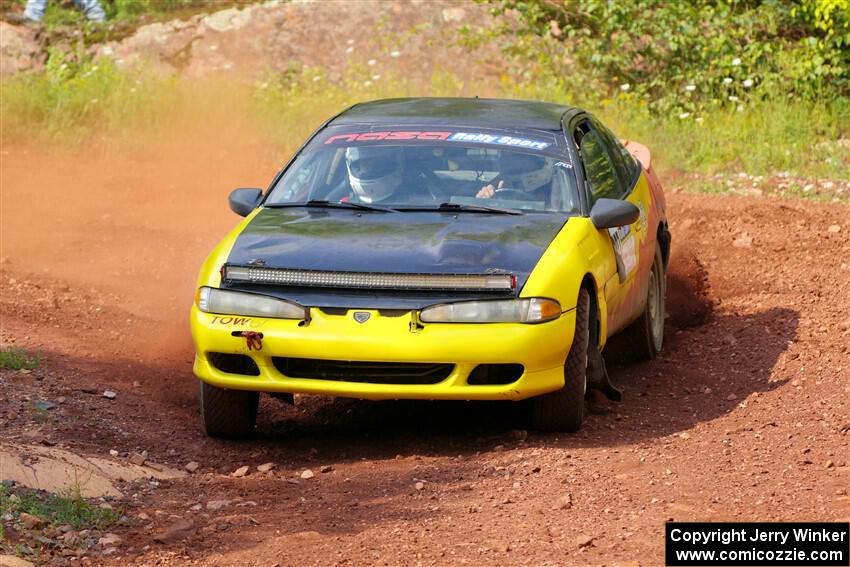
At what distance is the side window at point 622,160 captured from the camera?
846cm

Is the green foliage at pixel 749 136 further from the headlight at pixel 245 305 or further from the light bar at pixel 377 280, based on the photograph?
the headlight at pixel 245 305

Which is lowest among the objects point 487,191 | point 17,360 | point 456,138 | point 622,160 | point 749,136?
point 749,136

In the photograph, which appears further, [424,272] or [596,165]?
[596,165]

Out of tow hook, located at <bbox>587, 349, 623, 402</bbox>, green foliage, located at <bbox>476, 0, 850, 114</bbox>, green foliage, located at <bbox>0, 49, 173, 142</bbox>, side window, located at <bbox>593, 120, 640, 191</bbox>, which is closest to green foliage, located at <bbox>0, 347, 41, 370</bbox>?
tow hook, located at <bbox>587, 349, 623, 402</bbox>

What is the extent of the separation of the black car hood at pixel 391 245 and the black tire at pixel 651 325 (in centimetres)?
183

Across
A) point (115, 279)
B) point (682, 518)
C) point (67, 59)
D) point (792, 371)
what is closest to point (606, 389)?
point (792, 371)

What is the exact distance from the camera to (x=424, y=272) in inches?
252

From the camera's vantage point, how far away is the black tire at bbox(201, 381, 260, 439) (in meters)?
6.91

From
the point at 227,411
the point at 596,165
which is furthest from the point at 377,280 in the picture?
the point at 596,165

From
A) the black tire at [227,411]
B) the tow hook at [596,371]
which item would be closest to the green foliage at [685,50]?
the tow hook at [596,371]

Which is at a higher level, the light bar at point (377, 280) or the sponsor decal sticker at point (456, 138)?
the sponsor decal sticker at point (456, 138)
